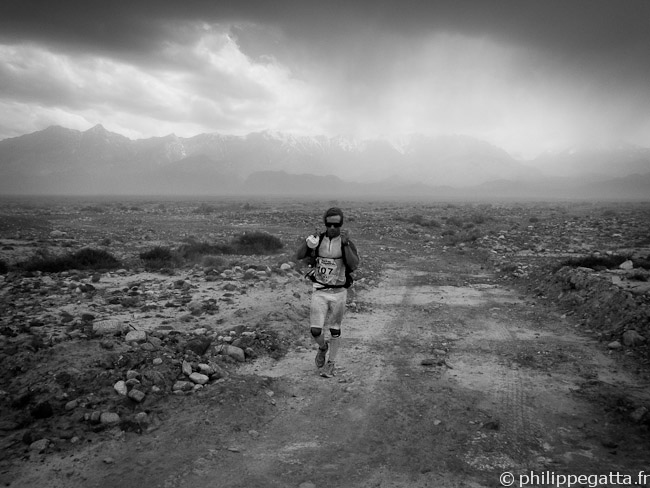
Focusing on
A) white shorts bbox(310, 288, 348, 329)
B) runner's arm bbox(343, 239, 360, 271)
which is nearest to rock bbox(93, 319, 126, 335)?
white shorts bbox(310, 288, 348, 329)

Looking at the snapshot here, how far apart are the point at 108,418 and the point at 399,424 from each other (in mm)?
3449

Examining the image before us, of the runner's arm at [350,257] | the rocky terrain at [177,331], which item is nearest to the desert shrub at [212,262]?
the rocky terrain at [177,331]

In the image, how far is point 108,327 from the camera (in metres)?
6.79

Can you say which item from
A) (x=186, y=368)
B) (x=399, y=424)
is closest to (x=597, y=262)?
(x=399, y=424)

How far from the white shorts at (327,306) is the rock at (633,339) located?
528cm

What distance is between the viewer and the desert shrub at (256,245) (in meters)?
16.3

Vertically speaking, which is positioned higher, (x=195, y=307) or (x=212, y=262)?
(x=212, y=262)

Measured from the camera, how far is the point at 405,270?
14.6 meters

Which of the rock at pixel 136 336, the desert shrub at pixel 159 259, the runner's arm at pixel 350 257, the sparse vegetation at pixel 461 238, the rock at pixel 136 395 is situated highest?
the runner's arm at pixel 350 257

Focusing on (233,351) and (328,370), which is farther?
(233,351)

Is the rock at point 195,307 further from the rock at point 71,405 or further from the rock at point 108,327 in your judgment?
the rock at point 71,405

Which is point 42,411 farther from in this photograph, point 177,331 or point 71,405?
point 177,331

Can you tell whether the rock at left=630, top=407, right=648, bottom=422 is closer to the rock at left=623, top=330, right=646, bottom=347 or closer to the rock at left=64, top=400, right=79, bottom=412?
the rock at left=623, top=330, right=646, bottom=347

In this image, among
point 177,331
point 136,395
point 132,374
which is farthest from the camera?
point 177,331
